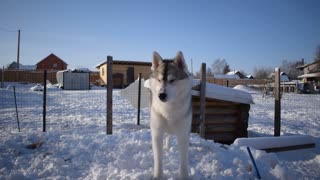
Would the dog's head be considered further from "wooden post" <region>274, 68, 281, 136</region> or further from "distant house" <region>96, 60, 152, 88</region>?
"distant house" <region>96, 60, 152, 88</region>

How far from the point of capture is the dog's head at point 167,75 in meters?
3.58

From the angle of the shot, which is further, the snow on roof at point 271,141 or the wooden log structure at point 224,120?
the wooden log structure at point 224,120

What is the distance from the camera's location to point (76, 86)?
3016 cm

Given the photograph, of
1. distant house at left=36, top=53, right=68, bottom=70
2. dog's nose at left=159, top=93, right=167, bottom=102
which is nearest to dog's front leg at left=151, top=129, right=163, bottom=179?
dog's nose at left=159, top=93, right=167, bottom=102

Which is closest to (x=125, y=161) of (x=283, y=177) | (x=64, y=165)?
(x=64, y=165)

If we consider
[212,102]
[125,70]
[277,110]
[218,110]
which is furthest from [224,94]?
[125,70]

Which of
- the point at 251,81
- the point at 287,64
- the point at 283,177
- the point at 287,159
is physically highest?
the point at 287,64

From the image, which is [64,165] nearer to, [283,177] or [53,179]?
[53,179]

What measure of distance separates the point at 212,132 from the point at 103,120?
456 centimetres

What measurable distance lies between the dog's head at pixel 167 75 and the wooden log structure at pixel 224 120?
4.45 metres

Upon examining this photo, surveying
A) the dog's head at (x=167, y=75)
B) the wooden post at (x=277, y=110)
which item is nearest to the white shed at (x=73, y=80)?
the wooden post at (x=277, y=110)

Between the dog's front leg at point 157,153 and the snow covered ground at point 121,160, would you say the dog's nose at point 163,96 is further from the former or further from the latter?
the snow covered ground at point 121,160

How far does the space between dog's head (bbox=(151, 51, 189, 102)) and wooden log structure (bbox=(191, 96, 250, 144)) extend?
4453 millimetres

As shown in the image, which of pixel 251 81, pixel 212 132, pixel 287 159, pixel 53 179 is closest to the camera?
pixel 53 179
